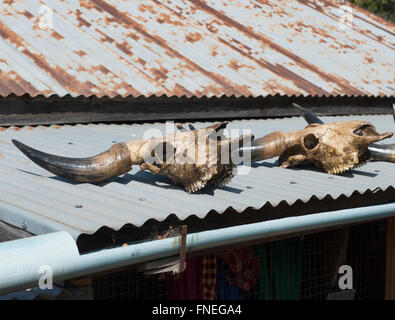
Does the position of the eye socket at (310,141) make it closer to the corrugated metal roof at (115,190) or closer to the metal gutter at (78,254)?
the corrugated metal roof at (115,190)

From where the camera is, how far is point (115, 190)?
3.49 m

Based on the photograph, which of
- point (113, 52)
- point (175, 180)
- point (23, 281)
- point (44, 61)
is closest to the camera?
point (23, 281)

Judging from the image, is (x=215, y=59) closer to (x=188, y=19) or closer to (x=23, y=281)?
(x=188, y=19)

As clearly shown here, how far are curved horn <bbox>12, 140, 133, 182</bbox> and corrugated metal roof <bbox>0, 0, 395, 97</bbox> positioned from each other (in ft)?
6.29

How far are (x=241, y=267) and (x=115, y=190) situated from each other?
2537mm

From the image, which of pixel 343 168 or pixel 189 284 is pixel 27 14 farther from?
pixel 343 168

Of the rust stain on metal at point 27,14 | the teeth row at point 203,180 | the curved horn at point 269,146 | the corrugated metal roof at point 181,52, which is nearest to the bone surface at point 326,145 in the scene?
the curved horn at point 269,146

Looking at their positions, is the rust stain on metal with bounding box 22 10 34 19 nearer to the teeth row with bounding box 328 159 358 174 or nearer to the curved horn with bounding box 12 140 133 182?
the curved horn with bounding box 12 140 133 182

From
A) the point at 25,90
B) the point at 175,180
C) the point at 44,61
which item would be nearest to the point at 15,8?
the point at 44,61

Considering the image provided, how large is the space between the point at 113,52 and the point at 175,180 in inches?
123

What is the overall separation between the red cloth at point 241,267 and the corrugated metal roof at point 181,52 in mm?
1812

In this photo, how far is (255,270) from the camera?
576 cm

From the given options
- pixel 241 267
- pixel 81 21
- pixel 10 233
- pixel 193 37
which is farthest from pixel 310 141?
pixel 81 21

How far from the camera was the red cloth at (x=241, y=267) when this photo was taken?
18.3 ft
